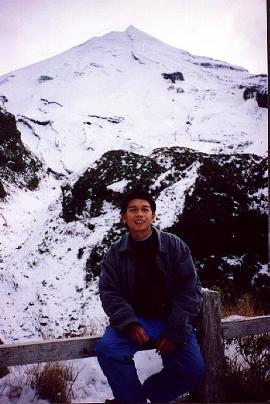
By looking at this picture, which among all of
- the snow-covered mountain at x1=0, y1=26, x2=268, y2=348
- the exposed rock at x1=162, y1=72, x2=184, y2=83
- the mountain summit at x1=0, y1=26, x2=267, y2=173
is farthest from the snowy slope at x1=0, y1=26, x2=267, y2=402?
the exposed rock at x1=162, y1=72, x2=184, y2=83

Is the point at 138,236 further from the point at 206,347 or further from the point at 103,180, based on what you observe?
the point at 103,180

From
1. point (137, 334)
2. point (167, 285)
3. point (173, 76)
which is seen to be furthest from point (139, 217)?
point (173, 76)

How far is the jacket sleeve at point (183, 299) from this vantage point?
2.70 metres

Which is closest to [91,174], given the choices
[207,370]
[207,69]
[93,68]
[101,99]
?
[207,370]

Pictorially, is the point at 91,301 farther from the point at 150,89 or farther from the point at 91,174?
the point at 150,89

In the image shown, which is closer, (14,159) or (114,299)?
(114,299)

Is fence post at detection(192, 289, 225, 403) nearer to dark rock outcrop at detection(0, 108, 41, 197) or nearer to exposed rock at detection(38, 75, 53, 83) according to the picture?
dark rock outcrop at detection(0, 108, 41, 197)

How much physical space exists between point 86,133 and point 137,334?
34.5m

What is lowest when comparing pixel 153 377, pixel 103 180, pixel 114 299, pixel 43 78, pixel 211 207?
pixel 153 377

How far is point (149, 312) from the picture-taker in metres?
2.86

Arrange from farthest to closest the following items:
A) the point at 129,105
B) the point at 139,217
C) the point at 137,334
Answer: the point at 129,105
the point at 139,217
the point at 137,334

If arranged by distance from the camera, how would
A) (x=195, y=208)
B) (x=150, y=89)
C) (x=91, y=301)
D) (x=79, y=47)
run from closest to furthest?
(x=91, y=301) < (x=195, y=208) < (x=150, y=89) < (x=79, y=47)

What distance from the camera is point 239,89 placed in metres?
46.2

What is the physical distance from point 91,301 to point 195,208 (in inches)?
117
